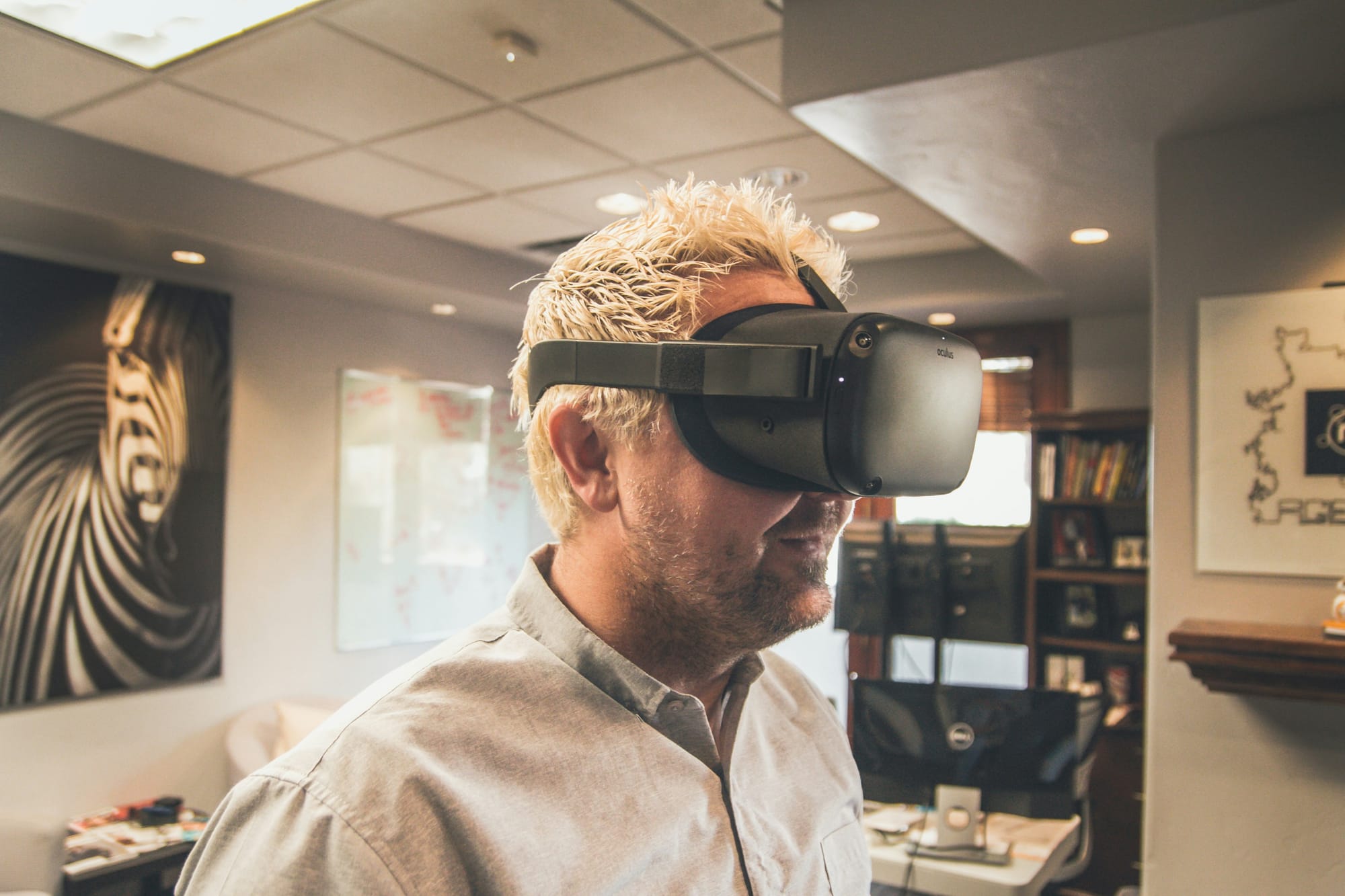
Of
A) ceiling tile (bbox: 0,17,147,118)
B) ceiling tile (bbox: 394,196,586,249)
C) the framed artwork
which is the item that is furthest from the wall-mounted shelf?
the framed artwork

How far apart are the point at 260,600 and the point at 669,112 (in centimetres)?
279

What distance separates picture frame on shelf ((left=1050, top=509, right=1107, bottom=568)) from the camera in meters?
4.36

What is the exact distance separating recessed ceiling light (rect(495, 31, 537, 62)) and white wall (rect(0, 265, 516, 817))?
2.29 m

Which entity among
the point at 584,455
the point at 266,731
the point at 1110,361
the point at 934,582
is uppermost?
the point at 1110,361

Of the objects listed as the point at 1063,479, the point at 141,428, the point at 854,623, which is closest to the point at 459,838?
the point at 141,428

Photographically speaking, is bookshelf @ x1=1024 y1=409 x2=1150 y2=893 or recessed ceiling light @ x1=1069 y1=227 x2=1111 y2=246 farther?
bookshelf @ x1=1024 y1=409 x2=1150 y2=893

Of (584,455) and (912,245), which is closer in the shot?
(584,455)

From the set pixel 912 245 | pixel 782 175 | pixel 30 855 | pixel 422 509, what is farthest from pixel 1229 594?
pixel 422 509

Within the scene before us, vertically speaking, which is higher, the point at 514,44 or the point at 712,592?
Result: the point at 514,44

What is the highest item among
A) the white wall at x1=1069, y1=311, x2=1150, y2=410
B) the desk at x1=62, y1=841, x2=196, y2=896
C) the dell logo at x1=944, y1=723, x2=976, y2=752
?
the white wall at x1=1069, y1=311, x2=1150, y2=410

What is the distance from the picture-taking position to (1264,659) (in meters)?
2.05

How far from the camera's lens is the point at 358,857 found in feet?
2.08

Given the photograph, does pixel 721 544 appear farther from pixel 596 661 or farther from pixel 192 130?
pixel 192 130

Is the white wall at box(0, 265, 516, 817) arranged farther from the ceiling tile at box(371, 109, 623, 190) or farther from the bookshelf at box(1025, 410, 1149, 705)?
the bookshelf at box(1025, 410, 1149, 705)
